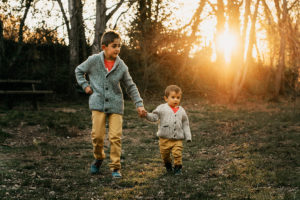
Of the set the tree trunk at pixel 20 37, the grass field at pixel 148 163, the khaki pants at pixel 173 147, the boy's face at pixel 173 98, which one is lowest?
the grass field at pixel 148 163

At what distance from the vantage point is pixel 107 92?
16.1 ft

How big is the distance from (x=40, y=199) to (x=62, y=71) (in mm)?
13509

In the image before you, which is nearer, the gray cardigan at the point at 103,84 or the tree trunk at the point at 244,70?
the gray cardigan at the point at 103,84

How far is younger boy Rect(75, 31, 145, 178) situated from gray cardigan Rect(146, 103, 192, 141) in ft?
1.08

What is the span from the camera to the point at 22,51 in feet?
52.6

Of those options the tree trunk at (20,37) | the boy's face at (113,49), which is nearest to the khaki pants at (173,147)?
the boy's face at (113,49)

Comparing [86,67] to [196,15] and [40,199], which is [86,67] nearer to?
[40,199]

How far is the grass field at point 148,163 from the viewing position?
168 inches

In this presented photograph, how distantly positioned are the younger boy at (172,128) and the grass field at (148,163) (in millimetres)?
343

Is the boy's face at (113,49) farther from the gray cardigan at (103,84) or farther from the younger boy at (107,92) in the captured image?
the gray cardigan at (103,84)

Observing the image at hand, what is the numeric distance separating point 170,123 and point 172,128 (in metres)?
0.08

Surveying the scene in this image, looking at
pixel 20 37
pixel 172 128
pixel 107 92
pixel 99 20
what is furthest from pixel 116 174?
pixel 20 37

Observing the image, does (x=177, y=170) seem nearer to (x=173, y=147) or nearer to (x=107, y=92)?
(x=173, y=147)

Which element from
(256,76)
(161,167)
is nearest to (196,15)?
(256,76)
